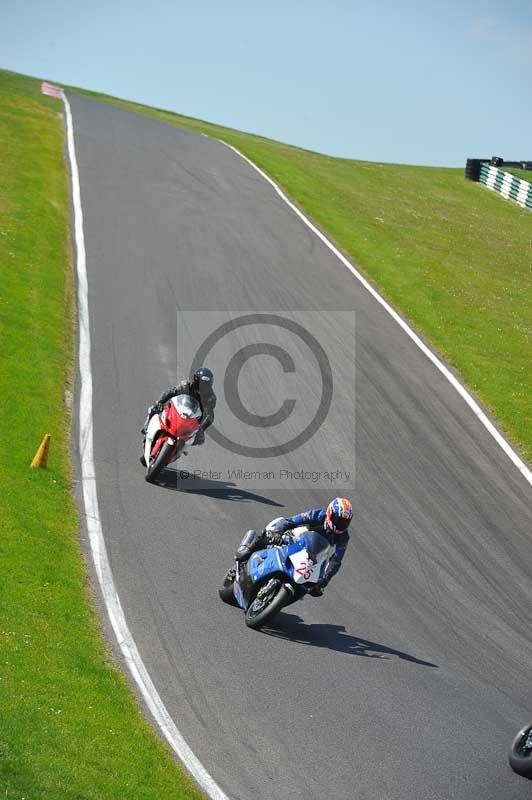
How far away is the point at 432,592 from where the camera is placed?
15000 millimetres

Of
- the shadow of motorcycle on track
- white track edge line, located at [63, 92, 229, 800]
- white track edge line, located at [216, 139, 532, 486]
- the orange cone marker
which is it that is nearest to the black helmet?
white track edge line, located at [63, 92, 229, 800]

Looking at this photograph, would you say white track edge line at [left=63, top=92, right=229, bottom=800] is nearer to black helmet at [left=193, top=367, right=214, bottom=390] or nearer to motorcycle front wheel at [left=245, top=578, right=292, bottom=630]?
motorcycle front wheel at [left=245, top=578, right=292, bottom=630]

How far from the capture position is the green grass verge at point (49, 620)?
8680 millimetres

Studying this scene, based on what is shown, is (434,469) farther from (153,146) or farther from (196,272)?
(153,146)

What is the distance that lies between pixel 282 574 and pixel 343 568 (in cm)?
295

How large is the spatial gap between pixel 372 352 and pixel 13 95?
101 feet

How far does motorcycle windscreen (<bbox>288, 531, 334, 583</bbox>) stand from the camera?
12.1m

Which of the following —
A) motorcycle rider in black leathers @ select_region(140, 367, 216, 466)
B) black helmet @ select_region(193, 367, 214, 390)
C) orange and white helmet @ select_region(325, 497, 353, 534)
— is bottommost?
orange and white helmet @ select_region(325, 497, 353, 534)

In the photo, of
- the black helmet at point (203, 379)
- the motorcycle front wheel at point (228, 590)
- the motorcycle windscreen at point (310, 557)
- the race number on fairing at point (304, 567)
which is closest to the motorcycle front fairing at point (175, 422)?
the black helmet at point (203, 379)

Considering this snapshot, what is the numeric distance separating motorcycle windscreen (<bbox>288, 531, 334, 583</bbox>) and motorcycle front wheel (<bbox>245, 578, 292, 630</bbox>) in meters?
0.25

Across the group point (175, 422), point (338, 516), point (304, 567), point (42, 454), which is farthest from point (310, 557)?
point (42, 454)

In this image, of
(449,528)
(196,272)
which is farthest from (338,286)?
(449,528)

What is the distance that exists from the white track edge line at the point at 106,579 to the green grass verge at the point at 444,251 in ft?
30.1

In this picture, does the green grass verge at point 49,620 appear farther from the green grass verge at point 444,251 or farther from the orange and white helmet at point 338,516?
the green grass verge at point 444,251
